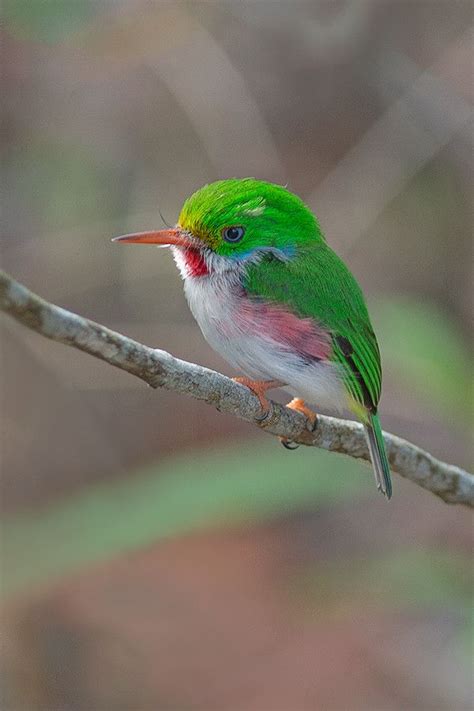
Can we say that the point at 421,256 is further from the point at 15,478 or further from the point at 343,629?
the point at 15,478

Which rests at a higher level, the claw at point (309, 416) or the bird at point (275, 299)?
the bird at point (275, 299)

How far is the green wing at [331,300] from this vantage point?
2408 millimetres

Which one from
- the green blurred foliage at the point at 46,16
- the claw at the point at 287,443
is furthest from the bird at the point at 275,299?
the green blurred foliage at the point at 46,16

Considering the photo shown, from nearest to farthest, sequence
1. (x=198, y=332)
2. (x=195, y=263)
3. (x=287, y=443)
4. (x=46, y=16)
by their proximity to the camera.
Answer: (x=195, y=263) → (x=287, y=443) → (x=46, y=16) → (x=198, y=332)

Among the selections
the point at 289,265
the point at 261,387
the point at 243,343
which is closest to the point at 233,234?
the point at 289,265

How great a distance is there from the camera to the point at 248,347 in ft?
7.90

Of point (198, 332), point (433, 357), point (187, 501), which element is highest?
point (433, 357)

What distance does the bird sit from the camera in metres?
2.40

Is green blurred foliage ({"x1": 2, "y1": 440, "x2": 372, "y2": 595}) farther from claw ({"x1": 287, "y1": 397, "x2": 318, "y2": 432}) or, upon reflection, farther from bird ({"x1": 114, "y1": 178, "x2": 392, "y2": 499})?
bird ({"x1": 114, "y1": 178, "x2": 392, "y2": 499})

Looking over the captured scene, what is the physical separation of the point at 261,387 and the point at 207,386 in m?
0.45

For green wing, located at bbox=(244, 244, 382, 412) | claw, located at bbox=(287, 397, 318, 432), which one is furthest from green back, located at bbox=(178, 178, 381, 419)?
claw, located at bbox=(287, 397, 318, 432)

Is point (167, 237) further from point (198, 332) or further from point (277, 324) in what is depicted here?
point (198, 332)

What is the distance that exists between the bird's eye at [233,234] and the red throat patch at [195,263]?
0.08 metres

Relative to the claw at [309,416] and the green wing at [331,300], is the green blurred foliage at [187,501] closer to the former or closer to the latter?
the claw at [309,416]
